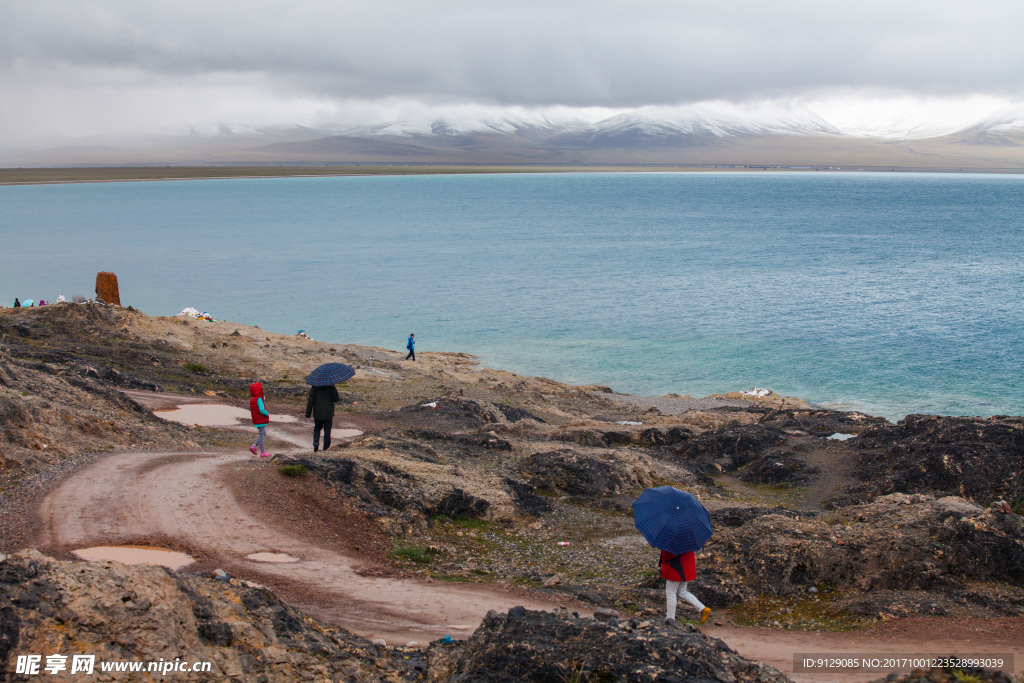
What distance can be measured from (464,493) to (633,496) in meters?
4.23

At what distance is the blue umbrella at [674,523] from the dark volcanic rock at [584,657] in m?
1.19

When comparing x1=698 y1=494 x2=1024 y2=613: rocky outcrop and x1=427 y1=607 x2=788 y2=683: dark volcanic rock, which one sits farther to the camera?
x1=698 y1=494 x2=1024 y2=613: rocky outcrop

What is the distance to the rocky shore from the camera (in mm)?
6922

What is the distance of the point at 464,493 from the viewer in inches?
546

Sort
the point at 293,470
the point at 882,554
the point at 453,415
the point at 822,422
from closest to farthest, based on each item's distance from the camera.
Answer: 1. the point at 882,554
2. the point at 293,470
3. the point at 822,422
4. the point at 453,415

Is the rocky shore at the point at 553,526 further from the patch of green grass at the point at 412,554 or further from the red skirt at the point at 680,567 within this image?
the red skirt at the point at 680,567

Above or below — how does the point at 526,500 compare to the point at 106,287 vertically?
below

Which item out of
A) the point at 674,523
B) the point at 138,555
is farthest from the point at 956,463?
the point at 138,555

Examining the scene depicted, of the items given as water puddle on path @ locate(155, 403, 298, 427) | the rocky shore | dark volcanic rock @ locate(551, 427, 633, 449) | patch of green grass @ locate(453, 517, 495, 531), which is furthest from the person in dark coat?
dark volcanic rock @ locate(551, 427, 633, 449)

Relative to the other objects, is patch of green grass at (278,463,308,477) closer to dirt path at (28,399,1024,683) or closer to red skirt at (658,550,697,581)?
dirt path at (28,399,1024,683)

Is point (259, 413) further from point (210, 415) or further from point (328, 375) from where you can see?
point (210, 415)

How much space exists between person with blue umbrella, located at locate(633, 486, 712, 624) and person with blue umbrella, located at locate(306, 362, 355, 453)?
25.6ft

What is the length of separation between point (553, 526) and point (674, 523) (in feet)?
18.1

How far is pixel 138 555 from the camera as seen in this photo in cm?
959
